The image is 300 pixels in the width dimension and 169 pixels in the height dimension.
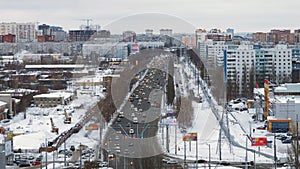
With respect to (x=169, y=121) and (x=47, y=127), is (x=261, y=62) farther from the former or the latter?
(x=47, y=127)

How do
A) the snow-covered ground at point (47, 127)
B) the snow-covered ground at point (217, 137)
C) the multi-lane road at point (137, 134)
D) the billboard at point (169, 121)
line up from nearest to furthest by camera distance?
1. the multi-lane road at point (137, 134)
2. the snow-covered ground at point (217, 137)
3. the snow-covered ground at point (47, 127)
4. the billboard at point (169, 121)

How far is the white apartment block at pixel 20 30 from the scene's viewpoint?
84.3 ft

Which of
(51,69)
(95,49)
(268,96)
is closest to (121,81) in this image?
(268,96)

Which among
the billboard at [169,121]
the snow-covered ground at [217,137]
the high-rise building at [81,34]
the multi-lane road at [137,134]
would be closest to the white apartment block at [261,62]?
the multi-lane road at [137,134]

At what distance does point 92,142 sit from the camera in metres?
4.85

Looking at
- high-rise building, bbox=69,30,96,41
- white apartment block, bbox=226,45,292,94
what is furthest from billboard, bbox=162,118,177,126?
high-rise building, bbox=69,30,96,41

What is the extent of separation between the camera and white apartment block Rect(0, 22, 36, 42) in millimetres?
25703

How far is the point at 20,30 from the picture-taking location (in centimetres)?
2608

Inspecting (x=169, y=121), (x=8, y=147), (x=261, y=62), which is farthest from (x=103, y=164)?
(x=261, y=62)

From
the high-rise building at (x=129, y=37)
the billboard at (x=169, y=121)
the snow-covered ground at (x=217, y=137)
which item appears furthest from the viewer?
the high-rise building at (x=129, y=37)

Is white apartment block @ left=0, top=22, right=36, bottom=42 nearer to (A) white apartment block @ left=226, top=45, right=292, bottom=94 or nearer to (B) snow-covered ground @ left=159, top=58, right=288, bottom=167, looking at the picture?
(A) white apartment block @ left=226, top=45, right=292, bottom=94

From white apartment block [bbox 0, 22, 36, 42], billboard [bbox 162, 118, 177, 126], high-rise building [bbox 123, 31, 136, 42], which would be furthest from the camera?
white apartment block [bbox 0, 22, 36, 42]

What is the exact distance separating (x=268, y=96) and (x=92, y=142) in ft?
7.31

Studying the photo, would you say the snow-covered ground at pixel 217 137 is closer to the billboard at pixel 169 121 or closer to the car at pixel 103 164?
the billboard at pixel 169 121
